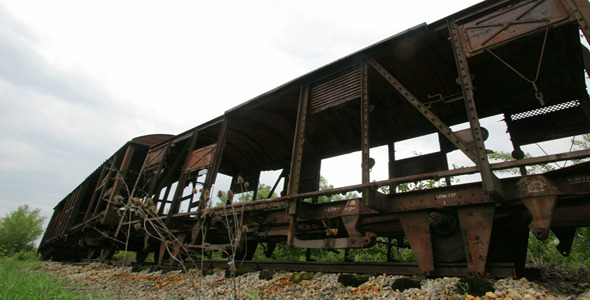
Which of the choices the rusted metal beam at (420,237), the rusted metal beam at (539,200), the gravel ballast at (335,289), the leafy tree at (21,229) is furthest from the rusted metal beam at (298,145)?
the leafy tree at (21,229)

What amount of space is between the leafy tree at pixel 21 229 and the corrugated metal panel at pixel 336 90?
4092cm

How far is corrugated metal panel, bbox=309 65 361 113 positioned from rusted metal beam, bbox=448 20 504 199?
1.76 m

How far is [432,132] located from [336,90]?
2.98 m

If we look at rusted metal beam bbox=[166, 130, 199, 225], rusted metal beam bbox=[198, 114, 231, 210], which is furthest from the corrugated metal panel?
rusted metal beam bbox=[166, 130, 199, 225]

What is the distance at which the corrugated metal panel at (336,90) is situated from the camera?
231 inches

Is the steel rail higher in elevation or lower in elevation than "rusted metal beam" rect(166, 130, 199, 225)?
lower

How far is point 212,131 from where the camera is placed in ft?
33.0

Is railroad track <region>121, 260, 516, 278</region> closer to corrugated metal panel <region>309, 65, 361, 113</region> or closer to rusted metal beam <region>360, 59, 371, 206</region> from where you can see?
rusted metal beam <region>360, 59, 371, 206</region>

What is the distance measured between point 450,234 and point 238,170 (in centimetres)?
905

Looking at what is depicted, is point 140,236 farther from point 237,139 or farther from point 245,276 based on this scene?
point 245,276

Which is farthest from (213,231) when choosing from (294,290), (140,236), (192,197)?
(294,290)

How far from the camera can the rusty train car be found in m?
3.65

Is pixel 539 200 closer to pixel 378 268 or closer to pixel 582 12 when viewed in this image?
pixel 378 268

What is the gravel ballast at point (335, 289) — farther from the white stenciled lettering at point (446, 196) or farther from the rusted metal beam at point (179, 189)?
the rusted metal beam at point (179, 189)
